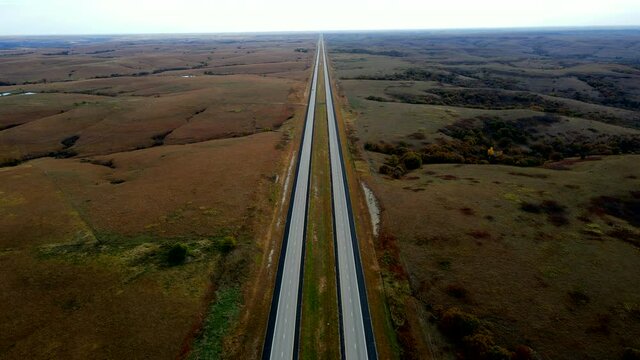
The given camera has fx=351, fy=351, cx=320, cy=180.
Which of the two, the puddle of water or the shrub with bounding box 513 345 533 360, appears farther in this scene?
the puddle of water

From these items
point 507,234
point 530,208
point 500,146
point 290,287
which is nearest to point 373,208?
point 507,234

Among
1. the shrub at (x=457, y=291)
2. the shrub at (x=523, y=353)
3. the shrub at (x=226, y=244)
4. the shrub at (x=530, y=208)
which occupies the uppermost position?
the shrub at (x=530, y=208)

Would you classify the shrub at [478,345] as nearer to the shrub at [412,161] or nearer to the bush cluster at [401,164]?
the bush cluster at [401,164]

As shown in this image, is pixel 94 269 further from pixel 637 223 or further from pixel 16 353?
pixel 637 223

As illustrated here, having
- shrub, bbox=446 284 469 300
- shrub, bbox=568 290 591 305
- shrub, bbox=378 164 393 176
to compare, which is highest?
shrub, bbox=378 164 393 176

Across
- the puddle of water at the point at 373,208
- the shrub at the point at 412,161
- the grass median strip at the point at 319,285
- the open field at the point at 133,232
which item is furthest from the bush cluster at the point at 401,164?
the open field at the point at 133,232

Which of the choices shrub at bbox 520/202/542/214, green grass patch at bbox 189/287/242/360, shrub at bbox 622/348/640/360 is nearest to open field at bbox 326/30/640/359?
shrub at bbox 520/202/542/214

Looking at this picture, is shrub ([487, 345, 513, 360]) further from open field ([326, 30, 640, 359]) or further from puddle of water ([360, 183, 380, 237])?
puddle of water ([360, 183, 380, 237])
